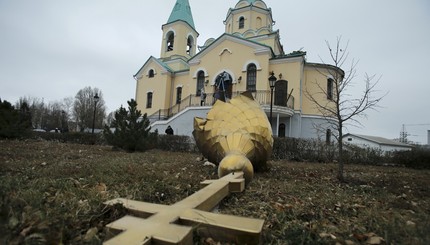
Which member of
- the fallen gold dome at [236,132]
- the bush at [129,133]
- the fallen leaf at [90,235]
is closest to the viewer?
the fallen leaf at [90,235]

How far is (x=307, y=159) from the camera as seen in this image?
11.5 m

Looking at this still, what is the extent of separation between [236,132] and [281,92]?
60.0 ft

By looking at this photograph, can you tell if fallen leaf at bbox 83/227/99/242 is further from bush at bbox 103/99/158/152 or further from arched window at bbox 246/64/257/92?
arched window at bbox 246/64/257/92

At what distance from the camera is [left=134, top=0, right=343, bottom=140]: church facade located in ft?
67.0

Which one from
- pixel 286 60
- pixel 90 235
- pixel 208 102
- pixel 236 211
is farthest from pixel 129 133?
pixel 286 60

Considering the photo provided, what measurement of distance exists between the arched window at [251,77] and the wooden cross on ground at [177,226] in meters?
20.8

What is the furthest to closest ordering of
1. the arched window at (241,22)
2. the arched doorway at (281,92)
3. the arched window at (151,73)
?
the arched window at (151,73), the arched window at (241,22), the arched doorway at (281,92)

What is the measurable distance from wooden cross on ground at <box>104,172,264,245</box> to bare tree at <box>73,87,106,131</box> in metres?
58.4

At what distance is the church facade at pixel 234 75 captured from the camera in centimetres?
2042

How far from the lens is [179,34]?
96.2 feet

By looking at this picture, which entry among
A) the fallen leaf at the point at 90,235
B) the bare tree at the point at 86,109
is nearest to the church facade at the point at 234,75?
the fallen leaf at the point at 90,235

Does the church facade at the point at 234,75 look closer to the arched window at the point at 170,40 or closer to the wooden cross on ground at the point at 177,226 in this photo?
the arched window at the point at 170,40

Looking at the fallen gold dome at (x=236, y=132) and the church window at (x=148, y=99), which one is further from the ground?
the church window at (x=148, y=99)

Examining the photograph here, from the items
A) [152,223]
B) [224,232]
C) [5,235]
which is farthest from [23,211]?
[224,232]
